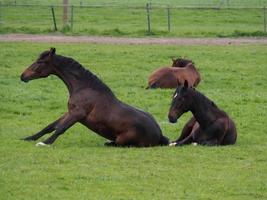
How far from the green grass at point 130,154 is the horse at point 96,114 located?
0.37m

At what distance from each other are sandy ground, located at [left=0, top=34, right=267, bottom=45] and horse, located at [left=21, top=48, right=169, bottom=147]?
2192cm

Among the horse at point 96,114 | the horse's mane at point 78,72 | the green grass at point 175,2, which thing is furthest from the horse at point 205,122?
the green grass at point 175,2

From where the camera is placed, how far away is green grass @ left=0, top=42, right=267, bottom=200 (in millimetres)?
11383

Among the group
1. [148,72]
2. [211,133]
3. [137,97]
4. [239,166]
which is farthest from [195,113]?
[148,72]

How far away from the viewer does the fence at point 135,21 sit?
44062mm

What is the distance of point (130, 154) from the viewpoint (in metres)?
14.3

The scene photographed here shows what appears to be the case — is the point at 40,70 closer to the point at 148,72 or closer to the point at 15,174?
the point at 15,174

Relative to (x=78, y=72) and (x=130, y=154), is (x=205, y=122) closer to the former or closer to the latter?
(x=130, y=154)

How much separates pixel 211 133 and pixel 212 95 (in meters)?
6.55

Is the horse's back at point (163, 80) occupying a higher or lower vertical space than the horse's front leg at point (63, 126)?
lower

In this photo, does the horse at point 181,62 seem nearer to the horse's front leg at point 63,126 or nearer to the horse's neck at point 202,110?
the horse's neck at point 202,110

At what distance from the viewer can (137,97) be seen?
864 inches

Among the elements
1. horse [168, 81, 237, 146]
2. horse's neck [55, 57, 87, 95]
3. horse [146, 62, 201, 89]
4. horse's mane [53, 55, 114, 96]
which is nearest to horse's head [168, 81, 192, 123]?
horse [168, 81, 237, 146]

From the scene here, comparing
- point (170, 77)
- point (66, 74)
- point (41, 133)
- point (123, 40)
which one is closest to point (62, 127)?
point (41, 133)
